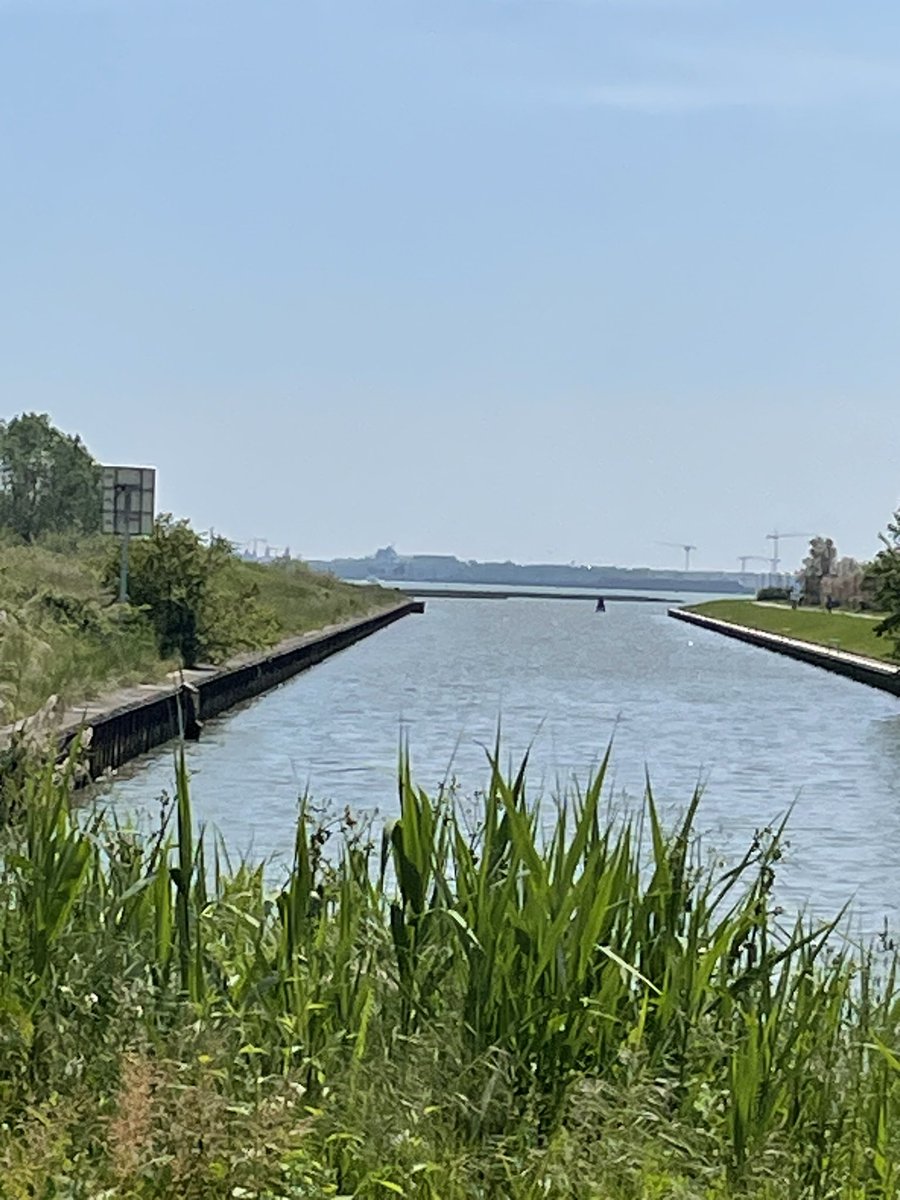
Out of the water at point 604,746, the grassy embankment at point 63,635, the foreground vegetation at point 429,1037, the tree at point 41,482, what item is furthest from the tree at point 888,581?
the tree at point 41,482

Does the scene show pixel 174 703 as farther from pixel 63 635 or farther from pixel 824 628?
pixel 824 628

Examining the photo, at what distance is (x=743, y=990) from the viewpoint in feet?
21.6

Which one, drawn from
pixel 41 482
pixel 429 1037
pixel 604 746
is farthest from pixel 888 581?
pixel 41 482

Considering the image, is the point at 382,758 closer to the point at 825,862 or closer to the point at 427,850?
the point at 825,862

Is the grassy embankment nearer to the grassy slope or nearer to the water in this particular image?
the water

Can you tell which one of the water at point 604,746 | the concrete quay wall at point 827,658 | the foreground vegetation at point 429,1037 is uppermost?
the foreground vegetation at point 429,1037

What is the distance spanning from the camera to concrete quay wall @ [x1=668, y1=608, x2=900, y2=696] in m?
52.0

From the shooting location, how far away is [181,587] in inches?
1689

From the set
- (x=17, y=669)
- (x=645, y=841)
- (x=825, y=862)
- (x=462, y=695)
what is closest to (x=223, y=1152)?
(x=645, y=841)

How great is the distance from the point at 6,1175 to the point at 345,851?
8.41ft

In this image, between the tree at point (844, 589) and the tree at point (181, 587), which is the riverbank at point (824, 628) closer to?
the tree at point (844, 589)

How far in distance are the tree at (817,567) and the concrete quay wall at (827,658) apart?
40.0 metres

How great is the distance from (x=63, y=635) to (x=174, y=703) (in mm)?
2473

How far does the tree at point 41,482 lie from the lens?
108438 mm
